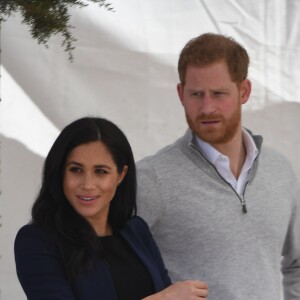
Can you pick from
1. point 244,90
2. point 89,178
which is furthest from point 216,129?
point 89,178

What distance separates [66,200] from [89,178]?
0.23ft

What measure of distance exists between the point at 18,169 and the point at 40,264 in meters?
0.93

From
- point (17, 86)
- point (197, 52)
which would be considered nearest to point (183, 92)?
point (197, 52)

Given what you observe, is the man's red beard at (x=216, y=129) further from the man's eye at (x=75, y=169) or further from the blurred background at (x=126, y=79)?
the blurred background at (x=126, y=79)

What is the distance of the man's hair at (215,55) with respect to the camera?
1.79 meters

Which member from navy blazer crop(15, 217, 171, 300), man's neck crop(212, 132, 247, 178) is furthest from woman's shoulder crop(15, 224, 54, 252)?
man's neck crop(212, 132, 247, 178)

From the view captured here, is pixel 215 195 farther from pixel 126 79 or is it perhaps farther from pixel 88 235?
pixel 126 79

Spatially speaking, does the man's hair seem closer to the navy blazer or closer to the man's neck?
the man's neck

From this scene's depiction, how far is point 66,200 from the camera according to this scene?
5.15 feet

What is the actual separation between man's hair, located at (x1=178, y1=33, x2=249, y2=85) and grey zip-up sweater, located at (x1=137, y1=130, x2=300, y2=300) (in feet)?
0.54

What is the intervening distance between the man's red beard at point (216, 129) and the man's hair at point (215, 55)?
0.09m

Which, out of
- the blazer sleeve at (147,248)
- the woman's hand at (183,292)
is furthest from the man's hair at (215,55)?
the woman's hand at (183,292)

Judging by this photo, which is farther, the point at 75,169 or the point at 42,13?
the point at 75,169

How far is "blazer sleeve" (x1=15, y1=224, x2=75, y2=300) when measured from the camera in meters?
1.44
